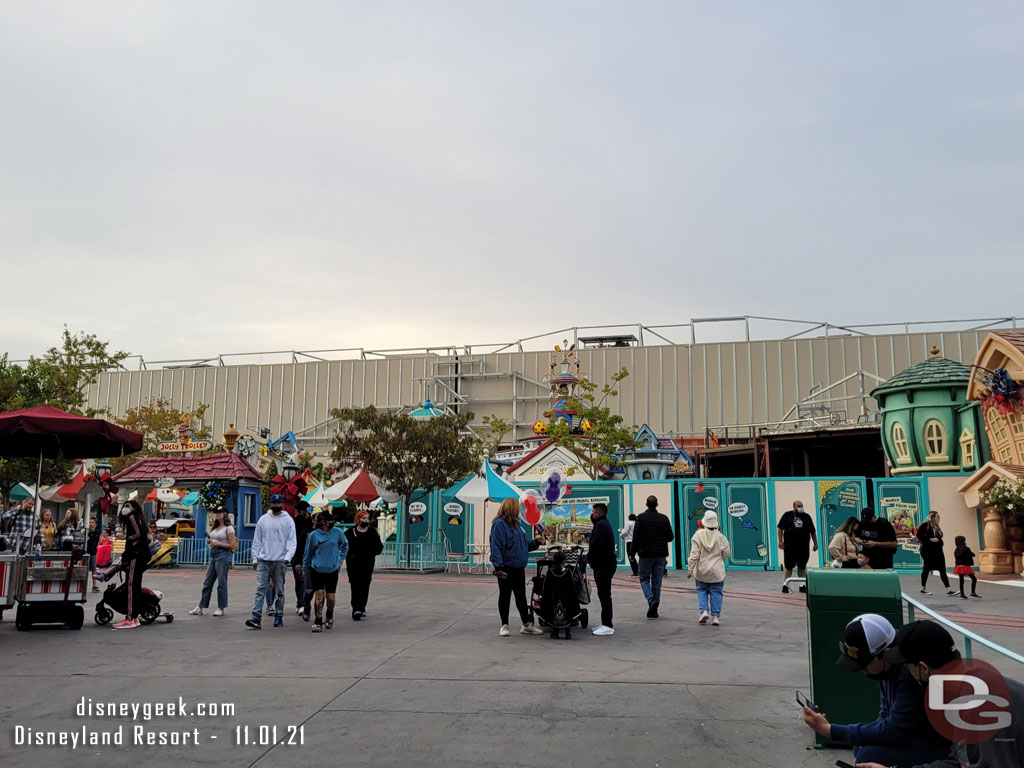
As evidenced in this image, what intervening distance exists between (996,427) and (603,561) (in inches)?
647

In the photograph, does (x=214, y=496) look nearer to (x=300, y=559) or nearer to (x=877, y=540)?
(x=300, y=559)

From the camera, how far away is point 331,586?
40.3ft

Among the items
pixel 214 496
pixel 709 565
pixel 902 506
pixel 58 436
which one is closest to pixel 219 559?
pixel 58 436

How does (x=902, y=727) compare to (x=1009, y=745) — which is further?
(x=902, y=727)

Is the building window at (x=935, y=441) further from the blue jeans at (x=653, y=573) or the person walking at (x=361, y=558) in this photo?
the person walking at (x=361, y=558)

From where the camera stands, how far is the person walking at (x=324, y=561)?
12.2 m

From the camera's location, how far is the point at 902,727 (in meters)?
4.05

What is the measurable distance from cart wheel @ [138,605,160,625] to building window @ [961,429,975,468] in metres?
22.5

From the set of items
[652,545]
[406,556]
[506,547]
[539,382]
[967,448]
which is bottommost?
[406,556]

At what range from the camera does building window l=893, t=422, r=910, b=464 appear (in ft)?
91.2

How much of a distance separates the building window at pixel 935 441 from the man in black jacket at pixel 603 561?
18.4 meters

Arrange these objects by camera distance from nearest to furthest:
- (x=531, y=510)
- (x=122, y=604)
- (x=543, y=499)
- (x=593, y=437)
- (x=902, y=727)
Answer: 1. (x=902, y=727)
2. (x=122, y=604)
3. (x=531, y=510)
4. (x=543, y=499)
5. (x=593, y=437)

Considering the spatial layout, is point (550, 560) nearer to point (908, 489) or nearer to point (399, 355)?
point (908, 489)

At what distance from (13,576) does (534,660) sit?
670cm
